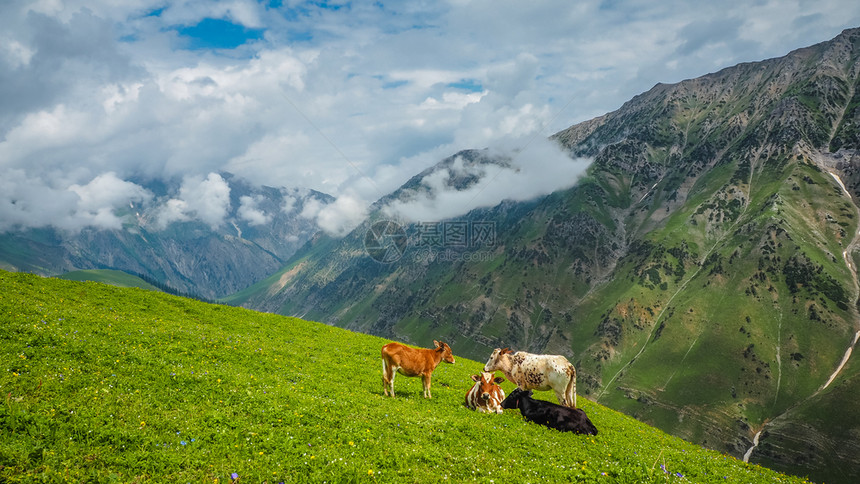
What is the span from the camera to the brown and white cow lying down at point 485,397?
2284cm

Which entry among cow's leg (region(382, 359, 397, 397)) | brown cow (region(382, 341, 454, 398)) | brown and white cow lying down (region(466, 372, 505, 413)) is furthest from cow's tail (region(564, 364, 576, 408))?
cow's leg (region(382, 359, 397, 397))

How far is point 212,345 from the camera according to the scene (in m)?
24.1

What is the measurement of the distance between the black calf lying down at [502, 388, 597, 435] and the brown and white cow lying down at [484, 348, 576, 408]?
4.31 metres

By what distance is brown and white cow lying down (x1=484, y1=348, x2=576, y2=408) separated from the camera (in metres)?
26.7

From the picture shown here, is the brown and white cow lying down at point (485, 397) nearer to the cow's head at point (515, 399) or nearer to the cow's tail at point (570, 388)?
the cow's head at point (515, 399)

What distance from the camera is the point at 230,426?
1450cm

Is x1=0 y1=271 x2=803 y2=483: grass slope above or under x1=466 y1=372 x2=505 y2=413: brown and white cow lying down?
above

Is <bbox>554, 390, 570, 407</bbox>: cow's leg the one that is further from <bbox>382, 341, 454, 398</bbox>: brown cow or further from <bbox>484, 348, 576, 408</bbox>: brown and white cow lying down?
<bbox>382, 341, 454, 398</bbox>: brown cow

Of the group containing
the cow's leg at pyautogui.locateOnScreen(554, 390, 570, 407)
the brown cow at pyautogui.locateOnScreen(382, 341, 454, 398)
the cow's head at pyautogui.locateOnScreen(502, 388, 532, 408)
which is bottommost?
the cow's leg at pyautogui.locateOnScreen(554, 390, 570, 407)

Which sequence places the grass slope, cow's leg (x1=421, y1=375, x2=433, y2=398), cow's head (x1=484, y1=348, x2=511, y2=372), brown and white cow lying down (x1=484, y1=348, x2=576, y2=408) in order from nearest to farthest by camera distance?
the grass slope
cow's leg (x1=421, y1=375, x2=433, y2=398)
brown and white cow lying down (x1=484, y1=348, x2=576, y2=408)
cow's head (x1=484, y1=348, x2=511, y2=372)

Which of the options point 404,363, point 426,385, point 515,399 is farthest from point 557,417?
point 404,363

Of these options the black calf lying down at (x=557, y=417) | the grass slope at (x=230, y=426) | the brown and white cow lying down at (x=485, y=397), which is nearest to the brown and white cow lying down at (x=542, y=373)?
the grass slope at (x=230, y=426)

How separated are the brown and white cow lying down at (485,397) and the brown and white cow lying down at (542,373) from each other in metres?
3.84

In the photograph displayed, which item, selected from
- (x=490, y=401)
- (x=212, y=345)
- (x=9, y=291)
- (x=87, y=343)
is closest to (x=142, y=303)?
(x=9, y=291)
